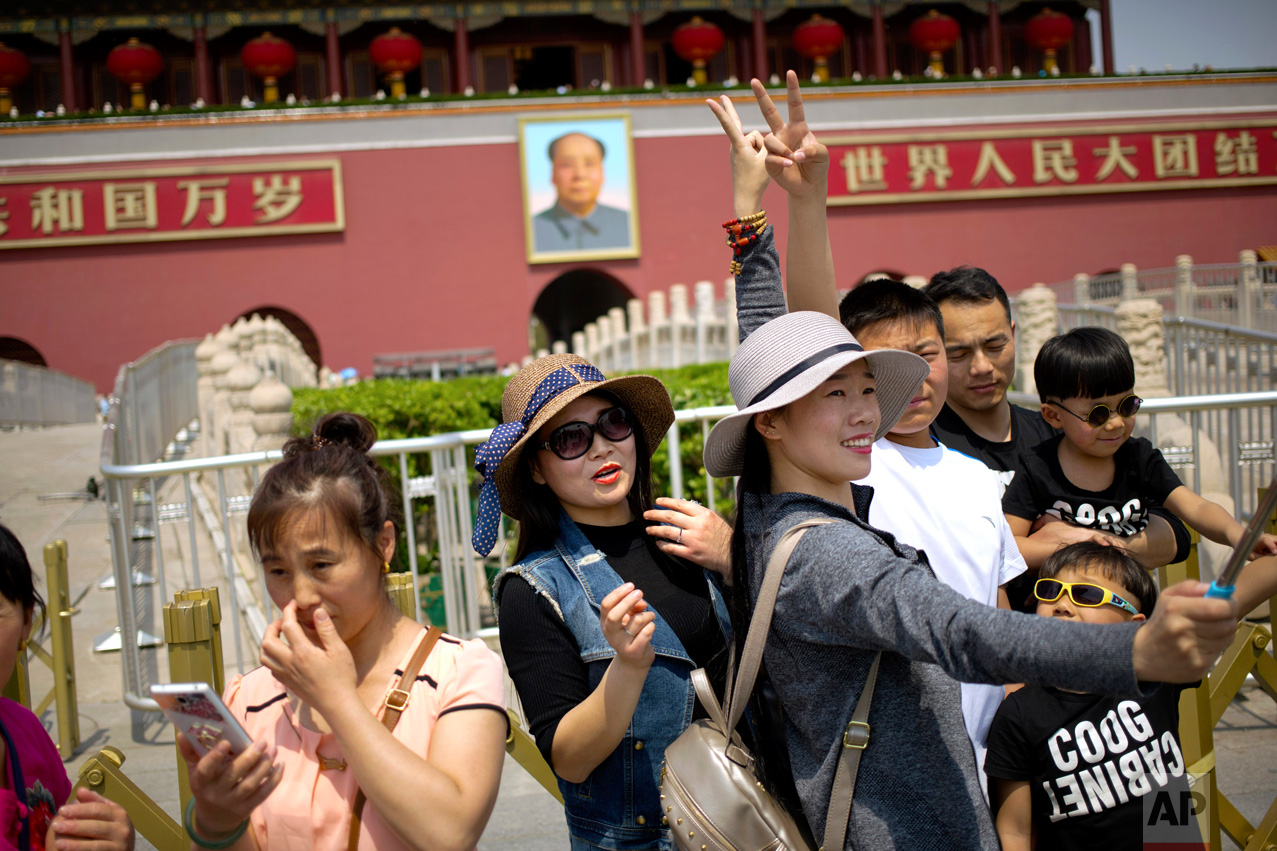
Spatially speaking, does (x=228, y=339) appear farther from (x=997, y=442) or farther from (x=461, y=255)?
(x=997, y=442)

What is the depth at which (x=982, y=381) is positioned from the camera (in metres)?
2.43

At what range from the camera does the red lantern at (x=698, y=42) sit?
65.2 feet

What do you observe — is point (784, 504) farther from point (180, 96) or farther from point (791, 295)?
point (180, 96)

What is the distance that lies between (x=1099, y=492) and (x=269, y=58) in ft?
67.2

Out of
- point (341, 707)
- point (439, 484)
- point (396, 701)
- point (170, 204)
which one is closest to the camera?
point (341, 707)

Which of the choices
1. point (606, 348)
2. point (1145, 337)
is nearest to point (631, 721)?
point (1145, 337)

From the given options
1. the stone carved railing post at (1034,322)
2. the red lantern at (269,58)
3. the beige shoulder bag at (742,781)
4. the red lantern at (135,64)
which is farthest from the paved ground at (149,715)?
the red lantern at (135,64)

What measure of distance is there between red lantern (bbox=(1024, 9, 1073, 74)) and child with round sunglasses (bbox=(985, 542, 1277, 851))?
74.2ft

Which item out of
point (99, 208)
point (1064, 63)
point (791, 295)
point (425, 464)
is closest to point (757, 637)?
point (791, 295)

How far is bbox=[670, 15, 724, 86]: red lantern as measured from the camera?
65.2ft

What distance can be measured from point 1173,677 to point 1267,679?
7.11 ft

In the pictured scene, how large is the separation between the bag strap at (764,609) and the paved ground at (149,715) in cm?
192

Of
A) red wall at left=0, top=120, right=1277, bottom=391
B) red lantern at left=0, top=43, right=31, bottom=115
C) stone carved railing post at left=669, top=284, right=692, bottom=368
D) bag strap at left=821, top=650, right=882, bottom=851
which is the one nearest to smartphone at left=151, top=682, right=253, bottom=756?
bag strap at left=821, top=650, right=882, bottom=851

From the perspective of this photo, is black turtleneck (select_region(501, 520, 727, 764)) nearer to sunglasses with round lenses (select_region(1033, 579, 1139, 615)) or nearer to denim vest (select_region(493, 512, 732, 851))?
denim vest (select_region(493, 512, 732, 851))
